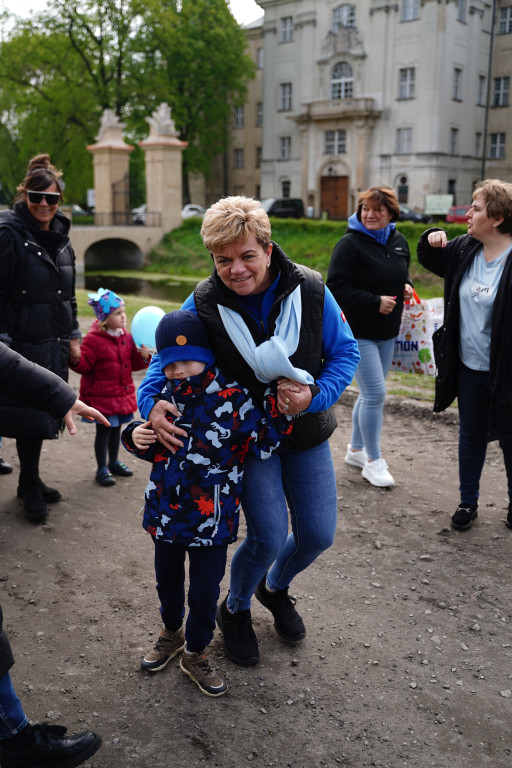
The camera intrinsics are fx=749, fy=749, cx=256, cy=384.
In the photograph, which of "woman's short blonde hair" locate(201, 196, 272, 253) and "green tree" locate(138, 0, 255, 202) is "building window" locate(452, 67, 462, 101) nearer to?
"green tree" locate(138, 0, 255, 202)

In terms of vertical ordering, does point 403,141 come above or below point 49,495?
above

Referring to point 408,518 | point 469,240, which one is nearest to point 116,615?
point 408,518

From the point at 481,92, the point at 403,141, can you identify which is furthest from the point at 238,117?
the point at 481,92

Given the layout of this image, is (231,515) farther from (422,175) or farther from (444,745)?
(422,175)

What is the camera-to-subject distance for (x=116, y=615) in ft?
12.5

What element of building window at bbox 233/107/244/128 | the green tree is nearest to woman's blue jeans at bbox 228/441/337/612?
the green tree

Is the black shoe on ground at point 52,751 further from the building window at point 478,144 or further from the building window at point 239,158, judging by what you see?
the building window at point 239,158

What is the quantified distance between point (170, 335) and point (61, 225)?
2.53 m

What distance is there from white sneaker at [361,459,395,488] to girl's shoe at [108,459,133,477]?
1.81 metres

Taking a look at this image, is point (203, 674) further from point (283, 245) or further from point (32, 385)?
point (283, 245)

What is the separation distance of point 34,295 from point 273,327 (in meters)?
2.35

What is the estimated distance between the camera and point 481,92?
4938 cm

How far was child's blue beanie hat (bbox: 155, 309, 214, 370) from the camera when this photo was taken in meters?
2.82

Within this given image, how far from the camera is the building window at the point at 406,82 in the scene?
46.6 m
